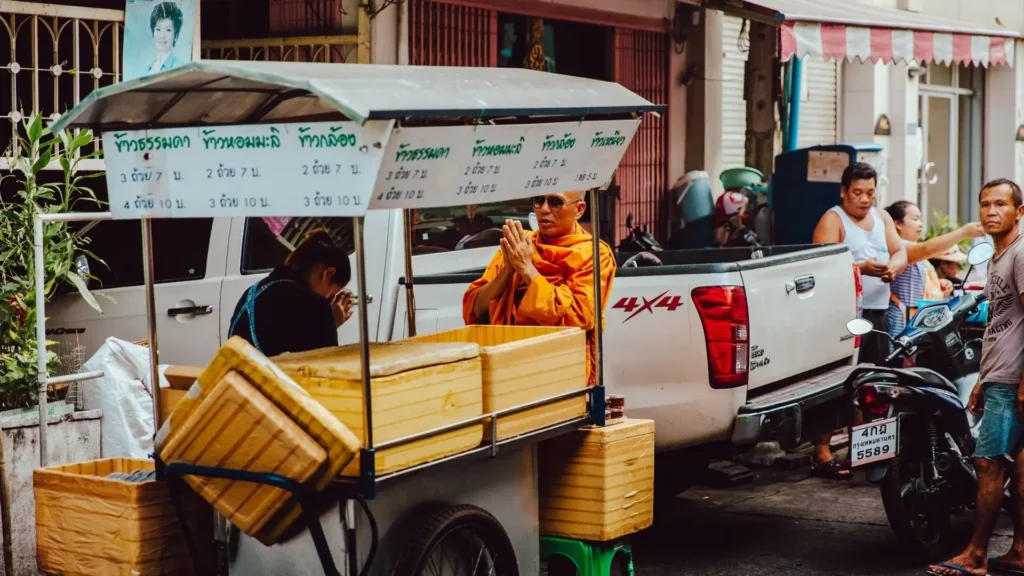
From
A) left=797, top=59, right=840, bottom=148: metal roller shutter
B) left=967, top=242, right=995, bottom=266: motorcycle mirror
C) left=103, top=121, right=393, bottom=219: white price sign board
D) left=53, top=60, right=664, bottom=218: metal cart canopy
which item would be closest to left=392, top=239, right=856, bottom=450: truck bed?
left=967, top=242, right=995, bottom=266: motorcycle mirror

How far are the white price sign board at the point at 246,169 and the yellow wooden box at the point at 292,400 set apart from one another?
426mm

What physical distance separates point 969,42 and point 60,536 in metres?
9.09

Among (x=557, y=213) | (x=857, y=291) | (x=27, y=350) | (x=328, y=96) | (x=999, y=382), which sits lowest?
(x=999, y=382)

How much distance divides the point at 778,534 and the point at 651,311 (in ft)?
5.32

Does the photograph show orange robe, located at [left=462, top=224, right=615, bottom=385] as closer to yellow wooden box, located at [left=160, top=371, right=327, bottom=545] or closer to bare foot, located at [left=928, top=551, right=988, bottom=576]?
yellow wooden box, located at [left=160, top=371, right=327, bottom=545]

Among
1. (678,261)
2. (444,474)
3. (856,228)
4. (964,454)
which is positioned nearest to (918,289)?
(856,228)

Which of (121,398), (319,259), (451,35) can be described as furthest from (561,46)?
(319,259)

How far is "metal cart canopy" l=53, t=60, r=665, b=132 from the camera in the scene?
408cm

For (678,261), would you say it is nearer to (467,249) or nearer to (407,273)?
(467,249)

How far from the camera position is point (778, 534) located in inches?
290

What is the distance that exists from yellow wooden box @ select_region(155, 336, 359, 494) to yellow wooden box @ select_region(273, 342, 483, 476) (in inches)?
4.5

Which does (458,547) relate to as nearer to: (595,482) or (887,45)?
(595,482)

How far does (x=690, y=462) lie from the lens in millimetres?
7031

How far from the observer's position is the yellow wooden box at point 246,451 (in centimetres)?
413
